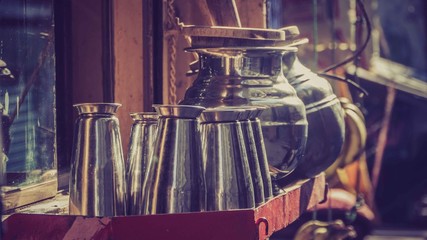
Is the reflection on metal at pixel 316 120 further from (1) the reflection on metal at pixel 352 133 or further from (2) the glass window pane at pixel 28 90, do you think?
(1) the reflection on metal at pixel 352 133

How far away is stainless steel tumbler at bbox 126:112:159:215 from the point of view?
2.34 meters

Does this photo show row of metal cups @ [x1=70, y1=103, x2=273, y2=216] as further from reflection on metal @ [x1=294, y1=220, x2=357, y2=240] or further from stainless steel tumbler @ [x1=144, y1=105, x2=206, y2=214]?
reflection on metal @ [x1=294, y1=220, x2=357, y2=240]

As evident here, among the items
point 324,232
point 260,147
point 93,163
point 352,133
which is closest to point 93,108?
point 93,163

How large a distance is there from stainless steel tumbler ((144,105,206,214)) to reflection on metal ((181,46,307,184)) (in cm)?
50

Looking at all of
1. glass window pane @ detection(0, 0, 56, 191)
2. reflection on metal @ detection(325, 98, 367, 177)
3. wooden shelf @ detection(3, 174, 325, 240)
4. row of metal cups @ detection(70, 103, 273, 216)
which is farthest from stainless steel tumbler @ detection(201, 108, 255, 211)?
reflection on metal @ detection(325, 98, 367, 177)

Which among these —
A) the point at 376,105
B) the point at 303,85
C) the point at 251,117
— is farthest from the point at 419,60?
the point at 251,117

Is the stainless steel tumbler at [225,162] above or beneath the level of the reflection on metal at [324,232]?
above

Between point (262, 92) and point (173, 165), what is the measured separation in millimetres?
765

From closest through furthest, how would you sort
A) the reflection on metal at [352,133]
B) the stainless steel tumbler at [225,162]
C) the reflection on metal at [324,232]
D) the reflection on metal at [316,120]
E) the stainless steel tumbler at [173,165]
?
the stainless steel tumbler at [173,165], the stainless steel tumbler at [225,162], the reflection on metal at [316,120], the reflection on metal at [324,232], the reflection on metal at [352,133]

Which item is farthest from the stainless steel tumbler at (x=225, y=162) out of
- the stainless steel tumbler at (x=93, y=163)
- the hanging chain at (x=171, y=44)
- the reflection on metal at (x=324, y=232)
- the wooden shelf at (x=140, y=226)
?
the reflection on metal at (x=324, y=232)

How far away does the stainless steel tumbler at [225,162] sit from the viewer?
7.67 feet

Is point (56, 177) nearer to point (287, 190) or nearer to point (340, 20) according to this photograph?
point (287, 190)

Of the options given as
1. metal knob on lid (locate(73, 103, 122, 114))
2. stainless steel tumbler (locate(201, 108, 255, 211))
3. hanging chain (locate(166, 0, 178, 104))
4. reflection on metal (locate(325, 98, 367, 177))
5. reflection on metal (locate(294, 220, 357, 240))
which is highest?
hanging chain (locate(166, 0, 178, 104))

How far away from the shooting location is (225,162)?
2.36m
